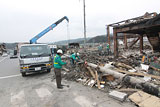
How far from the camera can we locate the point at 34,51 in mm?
6477

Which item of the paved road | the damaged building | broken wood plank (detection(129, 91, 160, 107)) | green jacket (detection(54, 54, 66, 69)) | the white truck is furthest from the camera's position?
the damaged building

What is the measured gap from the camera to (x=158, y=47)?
9.45 metres

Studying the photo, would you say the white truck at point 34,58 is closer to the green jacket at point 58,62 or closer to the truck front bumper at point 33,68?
the truck front bumper at point 33,68

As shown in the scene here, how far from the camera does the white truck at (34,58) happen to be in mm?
5800

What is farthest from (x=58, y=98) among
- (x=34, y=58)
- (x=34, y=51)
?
(x=34, y=51)

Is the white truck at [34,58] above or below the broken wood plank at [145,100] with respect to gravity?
Result: above

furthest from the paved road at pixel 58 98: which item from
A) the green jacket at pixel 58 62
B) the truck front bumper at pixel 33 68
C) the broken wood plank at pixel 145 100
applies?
the truck front bumper at pixel 33 68

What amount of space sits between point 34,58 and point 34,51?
73 centimetres

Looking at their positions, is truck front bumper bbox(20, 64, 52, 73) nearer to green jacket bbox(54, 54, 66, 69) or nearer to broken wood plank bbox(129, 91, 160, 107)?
green jacket bbox(54, 54, 66, 69)

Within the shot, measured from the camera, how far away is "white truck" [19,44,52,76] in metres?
5.80

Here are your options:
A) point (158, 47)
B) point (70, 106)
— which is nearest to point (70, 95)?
point (70, 106)

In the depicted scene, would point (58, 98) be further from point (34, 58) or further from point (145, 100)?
point (34, 58)

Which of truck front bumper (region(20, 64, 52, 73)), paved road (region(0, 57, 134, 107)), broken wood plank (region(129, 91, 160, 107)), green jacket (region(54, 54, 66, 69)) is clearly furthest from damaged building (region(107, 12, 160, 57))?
truck front bumper (region(20, 64, 52, 73))

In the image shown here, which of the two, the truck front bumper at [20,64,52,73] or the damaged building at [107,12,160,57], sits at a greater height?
the damaged building at [107,12,160,57]
